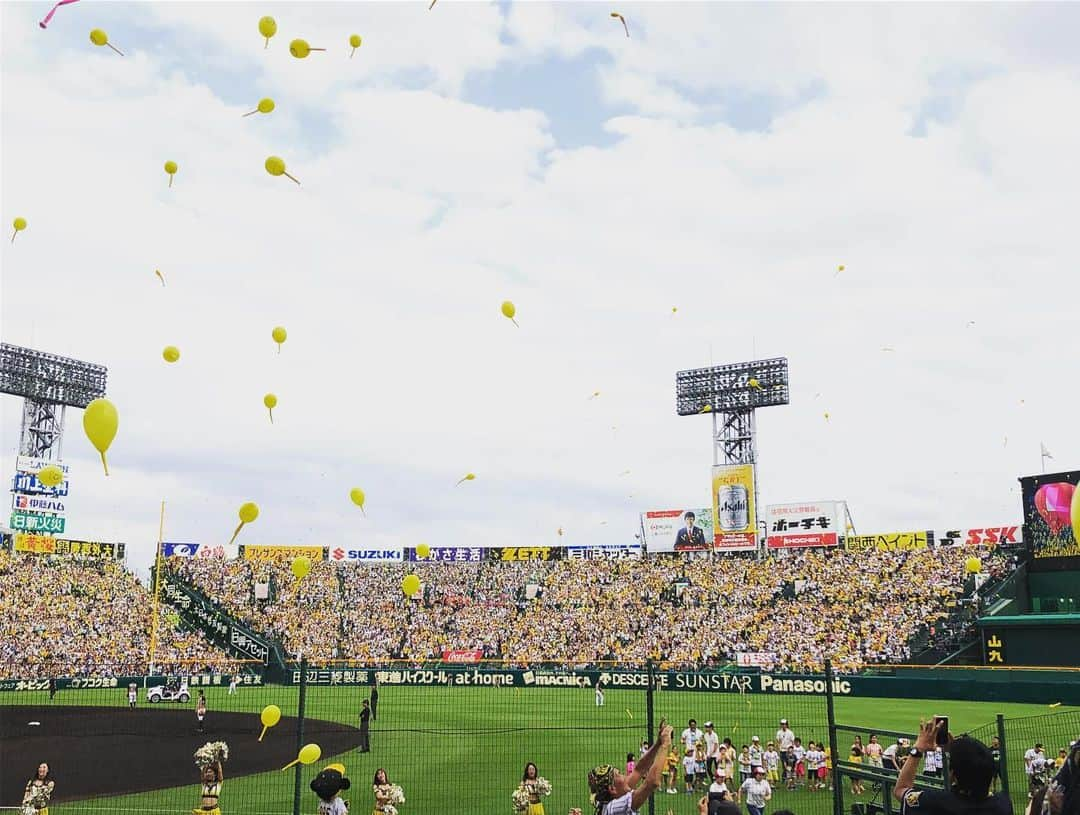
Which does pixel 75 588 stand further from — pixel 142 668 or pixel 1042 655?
pixel 1042 655

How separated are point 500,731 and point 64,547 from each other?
5833cm

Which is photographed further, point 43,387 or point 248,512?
point 43,387

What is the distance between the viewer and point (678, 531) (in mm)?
70562

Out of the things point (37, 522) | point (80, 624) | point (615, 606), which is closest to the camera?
point (80, 624)

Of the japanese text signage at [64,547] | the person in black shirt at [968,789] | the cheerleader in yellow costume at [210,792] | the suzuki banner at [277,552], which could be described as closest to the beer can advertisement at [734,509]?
the suzuki banner at [277,552]

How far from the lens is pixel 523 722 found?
113ft

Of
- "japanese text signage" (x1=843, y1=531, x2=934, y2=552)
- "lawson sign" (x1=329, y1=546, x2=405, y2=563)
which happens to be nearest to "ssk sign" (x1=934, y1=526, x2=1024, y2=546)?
"japanese text signage" (x1=843, y1=531, x2=934, y2=552)

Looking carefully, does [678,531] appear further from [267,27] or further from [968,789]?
[968,789]

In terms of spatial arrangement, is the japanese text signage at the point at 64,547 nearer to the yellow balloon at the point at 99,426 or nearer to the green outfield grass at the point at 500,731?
the green outfield grass at the point at 500,731

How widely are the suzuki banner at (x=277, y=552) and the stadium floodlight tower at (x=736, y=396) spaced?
3099cm

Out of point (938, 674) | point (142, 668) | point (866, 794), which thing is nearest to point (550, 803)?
point (866, 794)

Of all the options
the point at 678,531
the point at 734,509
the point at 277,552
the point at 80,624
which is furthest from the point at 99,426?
the point at 277,552

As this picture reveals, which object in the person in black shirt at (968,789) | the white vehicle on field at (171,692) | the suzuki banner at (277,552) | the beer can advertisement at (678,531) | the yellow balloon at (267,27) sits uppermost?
the yellow balloon at (267,27)

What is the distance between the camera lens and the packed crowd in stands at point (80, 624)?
49.7 metres
